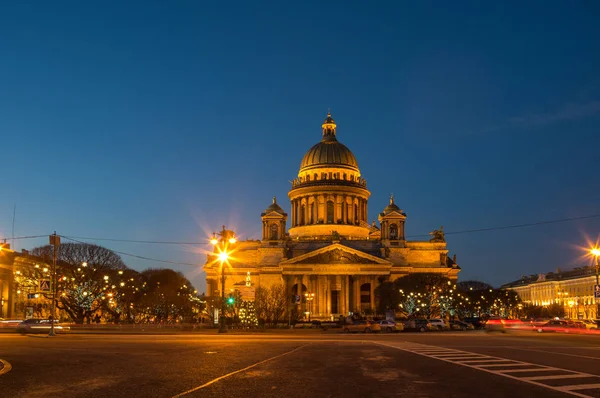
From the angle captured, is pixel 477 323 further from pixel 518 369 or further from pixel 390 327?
pixel 518 369

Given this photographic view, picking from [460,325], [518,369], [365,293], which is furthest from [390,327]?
[365,293]

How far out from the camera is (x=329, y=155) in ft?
493

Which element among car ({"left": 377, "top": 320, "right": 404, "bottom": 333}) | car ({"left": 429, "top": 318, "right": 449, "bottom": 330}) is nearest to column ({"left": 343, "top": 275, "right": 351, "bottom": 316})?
car ({"left": 429, "top": 318, "right": 449, "bottom": 330})

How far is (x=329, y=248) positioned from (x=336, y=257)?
2.18 m

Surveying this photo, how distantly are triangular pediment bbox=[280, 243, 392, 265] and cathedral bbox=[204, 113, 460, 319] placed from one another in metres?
0.18

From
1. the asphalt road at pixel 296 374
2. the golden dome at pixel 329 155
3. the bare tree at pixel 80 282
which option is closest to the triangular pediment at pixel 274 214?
the golden dome at pixel 329 155

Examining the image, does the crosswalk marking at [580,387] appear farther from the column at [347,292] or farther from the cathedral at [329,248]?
the column at [347,292]

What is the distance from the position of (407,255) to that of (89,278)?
66379 millimetres

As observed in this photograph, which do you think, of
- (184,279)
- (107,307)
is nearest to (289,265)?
(107,307)

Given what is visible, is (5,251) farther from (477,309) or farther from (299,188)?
(477,309)

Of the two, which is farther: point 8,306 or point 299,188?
point 299,188

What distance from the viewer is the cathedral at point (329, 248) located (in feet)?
414

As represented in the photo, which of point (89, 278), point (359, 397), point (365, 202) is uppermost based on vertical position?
point (365, 202)

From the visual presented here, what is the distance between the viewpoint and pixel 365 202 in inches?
5960
